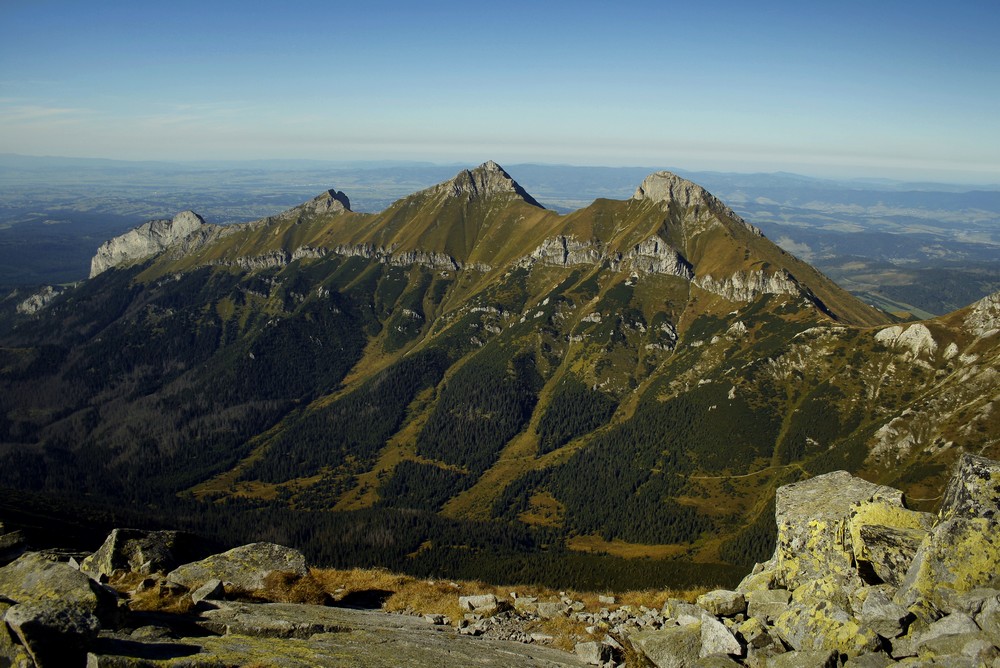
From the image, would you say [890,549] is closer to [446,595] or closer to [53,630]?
[446,595]

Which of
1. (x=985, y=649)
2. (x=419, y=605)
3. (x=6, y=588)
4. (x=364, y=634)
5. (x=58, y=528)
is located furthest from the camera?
(x=58, y=528)

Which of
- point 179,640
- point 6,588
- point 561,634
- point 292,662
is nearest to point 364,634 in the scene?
point 292,662

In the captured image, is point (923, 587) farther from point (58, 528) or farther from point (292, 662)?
point (58, 528)

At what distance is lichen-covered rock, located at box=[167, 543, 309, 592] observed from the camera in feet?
105

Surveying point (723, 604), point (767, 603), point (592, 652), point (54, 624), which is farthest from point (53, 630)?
point (767, 603)

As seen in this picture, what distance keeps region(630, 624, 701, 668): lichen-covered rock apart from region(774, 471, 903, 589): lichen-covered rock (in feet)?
23.0

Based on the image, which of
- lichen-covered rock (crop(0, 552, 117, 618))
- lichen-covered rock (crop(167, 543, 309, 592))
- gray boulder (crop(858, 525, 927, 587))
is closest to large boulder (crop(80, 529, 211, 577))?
lichen-covered rock (crop(167, 543, 309, 592))

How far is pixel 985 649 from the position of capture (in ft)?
59.3

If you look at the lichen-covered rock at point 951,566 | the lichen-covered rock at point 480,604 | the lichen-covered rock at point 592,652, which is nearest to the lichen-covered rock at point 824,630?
the lichen-covered rock at point 951,566

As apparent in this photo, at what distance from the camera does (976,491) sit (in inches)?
954

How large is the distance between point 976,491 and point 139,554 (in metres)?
43.4

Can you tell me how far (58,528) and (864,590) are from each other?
21086 centimetres

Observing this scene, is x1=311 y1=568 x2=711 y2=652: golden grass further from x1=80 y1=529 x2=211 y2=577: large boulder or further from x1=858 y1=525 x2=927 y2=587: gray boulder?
x1=858 y1=525 x2=927 y2=587: gray boulder

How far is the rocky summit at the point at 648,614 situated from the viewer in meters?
19.0
